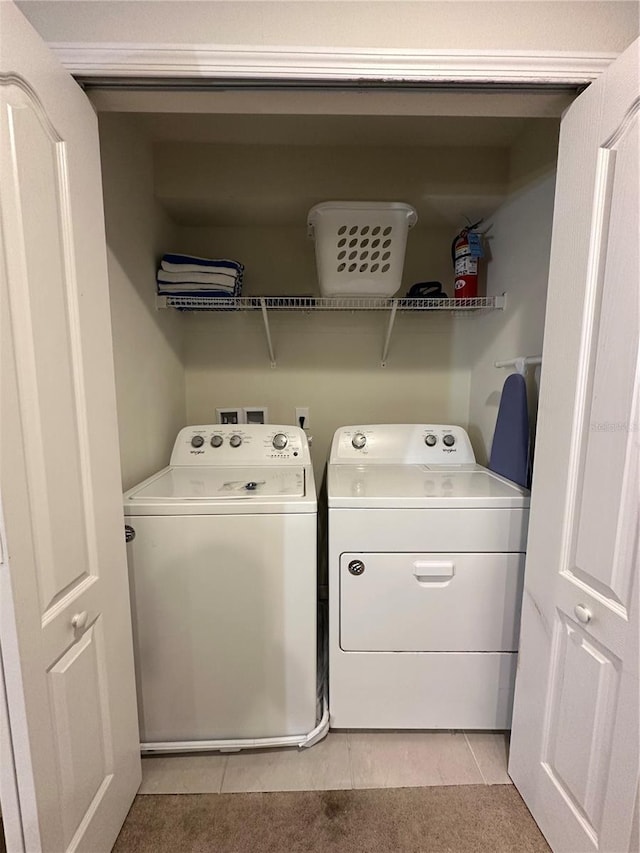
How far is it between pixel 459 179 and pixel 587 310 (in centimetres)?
115

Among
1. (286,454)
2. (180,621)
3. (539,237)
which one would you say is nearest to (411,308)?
(539,237)

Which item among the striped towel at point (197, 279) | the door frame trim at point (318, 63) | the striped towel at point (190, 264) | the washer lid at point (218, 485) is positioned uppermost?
the door frame trim at point (318, 63)

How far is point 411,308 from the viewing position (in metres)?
1.78

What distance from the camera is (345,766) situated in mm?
1347

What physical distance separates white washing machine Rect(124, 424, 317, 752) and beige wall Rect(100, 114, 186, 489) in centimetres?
31

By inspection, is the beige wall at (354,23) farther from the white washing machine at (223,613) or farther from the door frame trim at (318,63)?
the white washing machine at (223,613)

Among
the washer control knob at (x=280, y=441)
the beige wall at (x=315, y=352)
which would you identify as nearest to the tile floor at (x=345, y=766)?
the washer control knob at (x=280, y=441)

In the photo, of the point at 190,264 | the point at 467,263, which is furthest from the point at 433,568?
the point at 190,264

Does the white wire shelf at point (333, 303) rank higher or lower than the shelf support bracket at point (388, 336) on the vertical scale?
higher

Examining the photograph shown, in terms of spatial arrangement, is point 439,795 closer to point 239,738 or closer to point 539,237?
point 239,738

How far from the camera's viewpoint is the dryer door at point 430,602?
1.34m

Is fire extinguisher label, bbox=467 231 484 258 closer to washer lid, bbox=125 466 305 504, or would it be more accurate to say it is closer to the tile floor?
washer lid, bbox=125 466 305 504

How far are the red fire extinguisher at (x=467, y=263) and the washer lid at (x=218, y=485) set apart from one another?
43.6 inches

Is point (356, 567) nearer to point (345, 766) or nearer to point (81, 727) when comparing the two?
point (345, 766)
